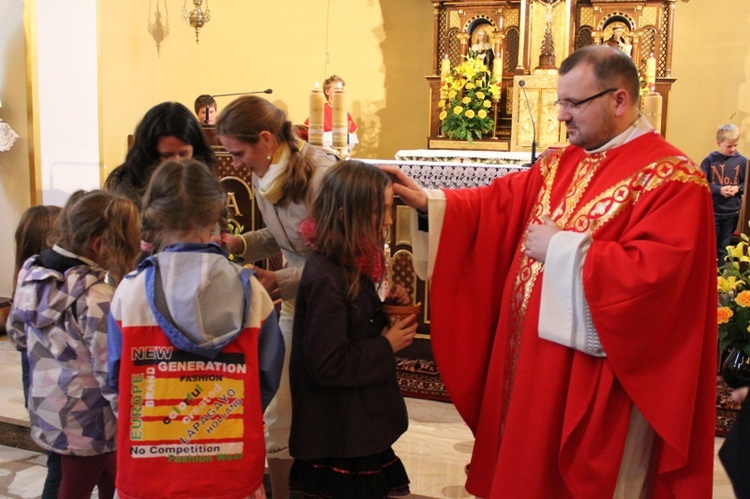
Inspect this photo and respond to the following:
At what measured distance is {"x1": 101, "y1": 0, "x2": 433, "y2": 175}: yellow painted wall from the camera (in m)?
7.54

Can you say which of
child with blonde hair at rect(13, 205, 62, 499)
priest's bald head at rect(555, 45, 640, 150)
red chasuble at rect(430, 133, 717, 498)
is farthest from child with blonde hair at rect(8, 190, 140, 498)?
priest's bald head at rect(555, 45, 640, 150)

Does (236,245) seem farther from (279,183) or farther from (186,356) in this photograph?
(186,356)

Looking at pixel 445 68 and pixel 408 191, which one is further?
pixel 445 68

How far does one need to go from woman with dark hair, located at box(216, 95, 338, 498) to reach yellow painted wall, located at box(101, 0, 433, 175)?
5142 millimetres

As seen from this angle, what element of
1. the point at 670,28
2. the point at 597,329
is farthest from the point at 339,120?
the point at 670,28

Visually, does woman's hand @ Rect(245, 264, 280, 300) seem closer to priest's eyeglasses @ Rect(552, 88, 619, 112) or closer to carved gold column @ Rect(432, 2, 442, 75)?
priest's eyeglasses @ Rect(552, 88, 619, 112)

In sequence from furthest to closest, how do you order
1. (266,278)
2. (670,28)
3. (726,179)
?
(670,28) → (726,179) → (266,278)

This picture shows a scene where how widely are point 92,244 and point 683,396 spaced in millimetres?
1707

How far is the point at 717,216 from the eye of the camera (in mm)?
7309

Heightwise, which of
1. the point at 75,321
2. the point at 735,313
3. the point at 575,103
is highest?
the point at 575,103

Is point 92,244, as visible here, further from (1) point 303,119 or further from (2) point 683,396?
(1) point 303,119

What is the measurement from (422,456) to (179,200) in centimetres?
192

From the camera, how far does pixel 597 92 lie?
216 centimetres

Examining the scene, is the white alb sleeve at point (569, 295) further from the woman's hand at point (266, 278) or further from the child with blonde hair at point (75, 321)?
the child with blonde hair at point (75, 321)
